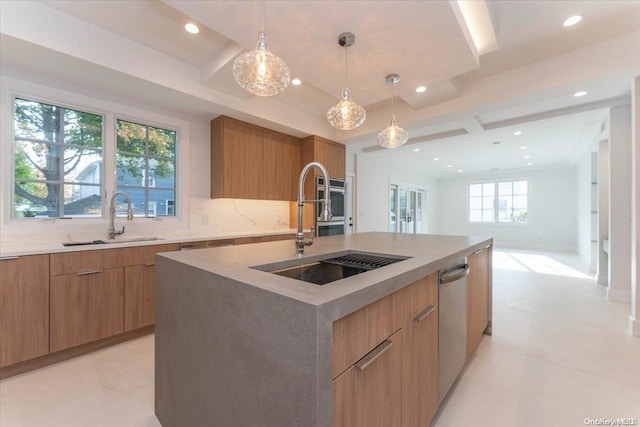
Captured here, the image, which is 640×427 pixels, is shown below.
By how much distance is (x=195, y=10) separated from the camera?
1781 mm

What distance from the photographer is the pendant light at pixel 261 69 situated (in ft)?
5.38

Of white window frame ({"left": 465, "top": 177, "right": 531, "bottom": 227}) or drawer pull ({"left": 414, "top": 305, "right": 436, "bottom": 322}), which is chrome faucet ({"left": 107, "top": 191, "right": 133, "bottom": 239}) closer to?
drawer pull ({"left": 414, "top": 305, "right": 436, "bottom": 322})

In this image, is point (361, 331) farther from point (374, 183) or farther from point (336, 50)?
point (374, 183)

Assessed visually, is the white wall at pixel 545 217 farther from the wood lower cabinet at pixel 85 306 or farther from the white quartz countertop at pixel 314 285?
the wood lower cabinet at pixel 85 306

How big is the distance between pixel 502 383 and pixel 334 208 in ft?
10.7

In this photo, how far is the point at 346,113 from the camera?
243 cm

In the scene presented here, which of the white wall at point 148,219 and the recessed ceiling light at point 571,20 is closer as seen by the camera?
the recessed ceiling light at point 571,20

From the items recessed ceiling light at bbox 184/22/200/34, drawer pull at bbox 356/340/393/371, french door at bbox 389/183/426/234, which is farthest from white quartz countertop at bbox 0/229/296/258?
french door at bbox 389/183/426/234

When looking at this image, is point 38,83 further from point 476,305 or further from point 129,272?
point 476,305

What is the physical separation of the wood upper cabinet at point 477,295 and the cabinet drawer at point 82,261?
295 cm

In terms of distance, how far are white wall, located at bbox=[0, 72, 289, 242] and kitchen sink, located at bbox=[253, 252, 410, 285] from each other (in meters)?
2.51
